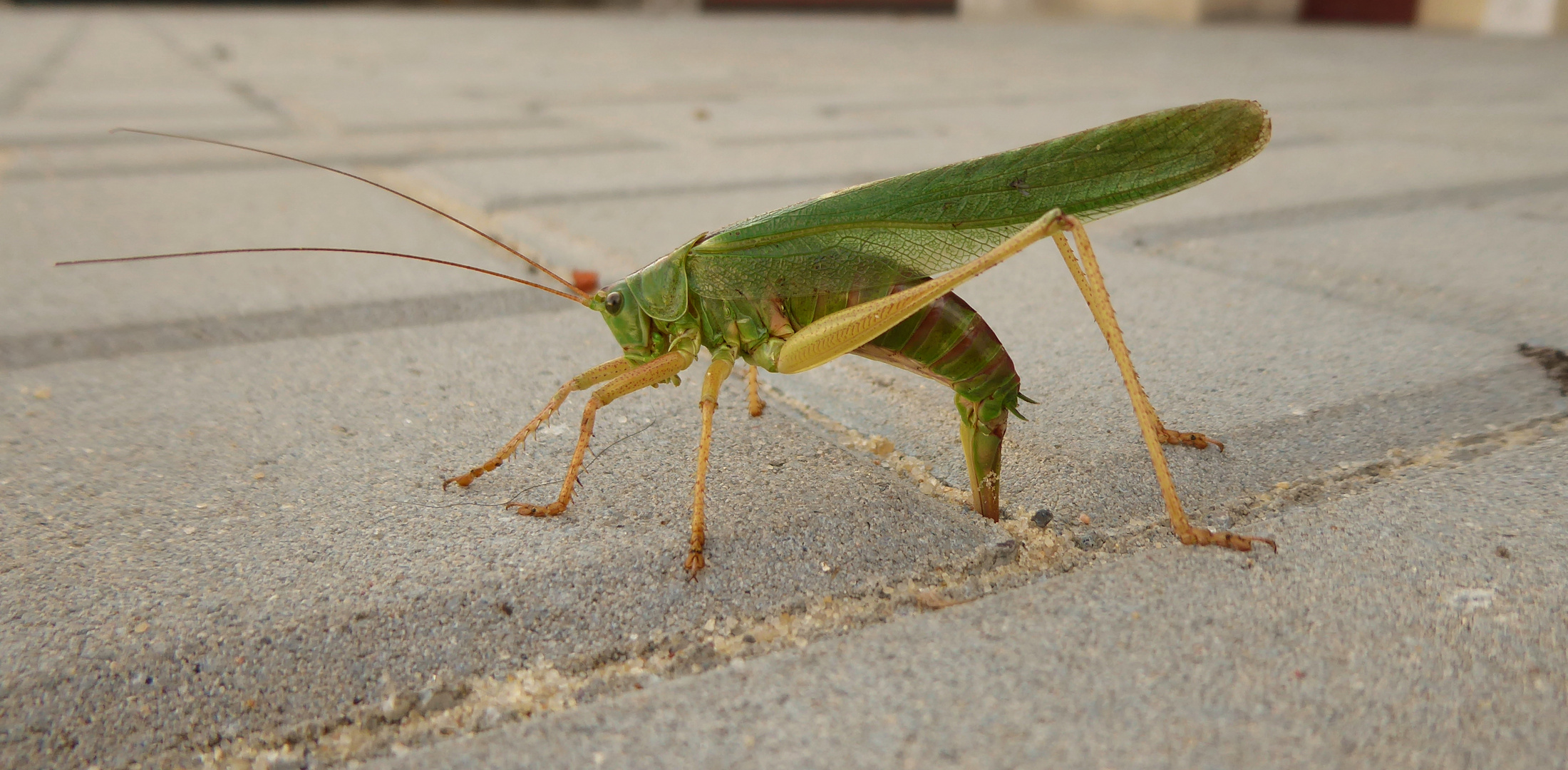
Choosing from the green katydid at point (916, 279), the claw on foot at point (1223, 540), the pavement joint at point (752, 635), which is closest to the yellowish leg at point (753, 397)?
the green katydid at point (916, 279)

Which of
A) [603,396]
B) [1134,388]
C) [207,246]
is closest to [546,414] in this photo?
[603,396]

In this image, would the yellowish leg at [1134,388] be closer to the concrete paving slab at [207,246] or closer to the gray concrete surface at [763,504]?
the gray concrete surface at [763,504]

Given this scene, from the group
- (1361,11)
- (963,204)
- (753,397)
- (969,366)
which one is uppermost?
(963,204)

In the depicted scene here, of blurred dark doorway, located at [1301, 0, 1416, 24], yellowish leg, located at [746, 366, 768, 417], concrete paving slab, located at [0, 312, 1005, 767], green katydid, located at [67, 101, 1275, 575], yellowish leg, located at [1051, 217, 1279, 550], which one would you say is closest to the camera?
concrete paving slab, located at [0, 312, 1005, 767]

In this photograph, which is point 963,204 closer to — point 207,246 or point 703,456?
point 703,456

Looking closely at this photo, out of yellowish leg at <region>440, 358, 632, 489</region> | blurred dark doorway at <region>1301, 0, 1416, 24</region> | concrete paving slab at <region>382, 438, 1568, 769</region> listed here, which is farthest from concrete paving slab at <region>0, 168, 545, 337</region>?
blurred dark doorway at <region>1301, 0, 1416, 24</region>

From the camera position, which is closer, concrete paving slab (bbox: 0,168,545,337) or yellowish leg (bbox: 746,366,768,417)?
yellowish leg (bbox: 746,366,768,417)

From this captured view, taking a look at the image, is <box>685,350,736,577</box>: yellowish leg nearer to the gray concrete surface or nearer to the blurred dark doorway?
the gray concrete surface
